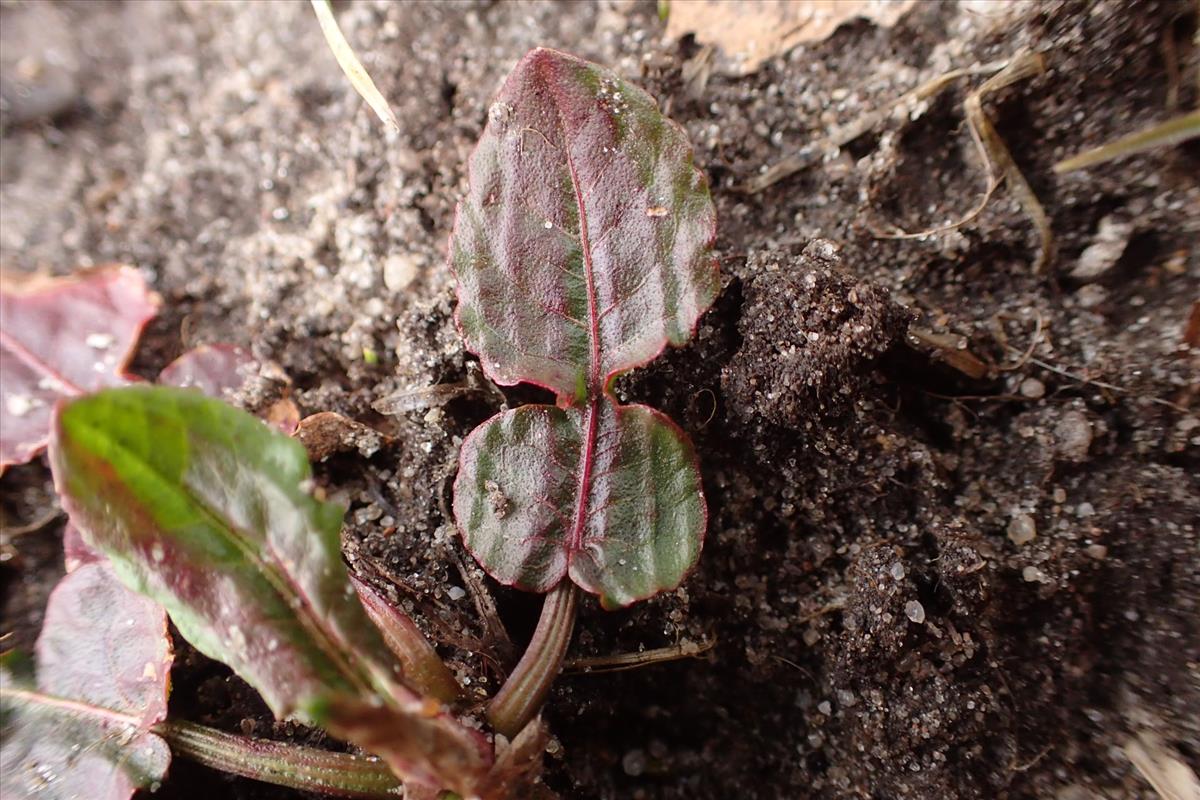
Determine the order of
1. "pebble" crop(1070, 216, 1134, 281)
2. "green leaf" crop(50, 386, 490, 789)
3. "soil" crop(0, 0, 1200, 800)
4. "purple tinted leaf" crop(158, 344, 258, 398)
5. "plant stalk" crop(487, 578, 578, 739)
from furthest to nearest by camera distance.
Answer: "purple tinted leaf" crop(158, 344, 258, 398) < "pebble" crop(1070, 216, 1134, 281) < "soil" crop(0, 0, 1200, 800) < "plant stalk" crop(487, 578, 578, 739) < "green leaf" crop(50, 386, 490, 789)

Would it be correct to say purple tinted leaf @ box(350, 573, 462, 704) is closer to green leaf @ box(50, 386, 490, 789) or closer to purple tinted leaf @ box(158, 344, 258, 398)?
green leaf @ box(50, 386, 490, 789)

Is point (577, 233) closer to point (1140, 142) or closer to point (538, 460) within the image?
point (538, 460)

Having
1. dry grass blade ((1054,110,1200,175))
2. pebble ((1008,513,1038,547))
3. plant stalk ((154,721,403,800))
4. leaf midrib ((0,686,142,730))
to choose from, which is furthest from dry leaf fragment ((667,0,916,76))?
leaf midrib ((0,686,142,730))

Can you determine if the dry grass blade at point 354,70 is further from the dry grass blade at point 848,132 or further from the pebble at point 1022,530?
the pebble at point 1022,530

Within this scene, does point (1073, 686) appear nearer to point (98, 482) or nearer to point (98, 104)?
point (98, 482)

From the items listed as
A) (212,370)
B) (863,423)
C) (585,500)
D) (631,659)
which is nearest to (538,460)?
(585,500)

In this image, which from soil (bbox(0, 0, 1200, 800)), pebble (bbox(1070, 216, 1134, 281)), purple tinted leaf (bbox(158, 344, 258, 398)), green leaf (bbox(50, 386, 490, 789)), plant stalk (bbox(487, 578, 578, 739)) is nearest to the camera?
green leaf (bbox(50, 386, 490, 789))
